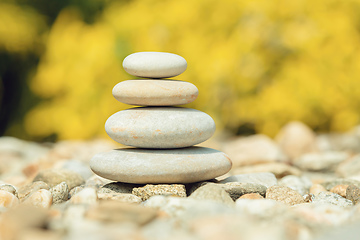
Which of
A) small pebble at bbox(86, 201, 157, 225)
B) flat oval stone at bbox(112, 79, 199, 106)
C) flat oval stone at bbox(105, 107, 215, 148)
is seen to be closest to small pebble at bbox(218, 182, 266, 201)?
flat oval stone at bbox(105, 107, 215, 148)

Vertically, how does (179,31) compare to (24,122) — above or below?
above

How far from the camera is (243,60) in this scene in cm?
805

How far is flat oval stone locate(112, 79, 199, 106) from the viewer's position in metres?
3.34

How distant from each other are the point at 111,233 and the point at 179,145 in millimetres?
1685

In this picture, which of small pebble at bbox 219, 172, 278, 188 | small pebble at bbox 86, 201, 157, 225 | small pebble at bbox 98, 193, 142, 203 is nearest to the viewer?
small pebble at bbox 86, 201, 157, 225

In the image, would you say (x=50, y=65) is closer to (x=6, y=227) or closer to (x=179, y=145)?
(x=179, y=145)

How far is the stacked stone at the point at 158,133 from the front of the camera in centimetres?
321

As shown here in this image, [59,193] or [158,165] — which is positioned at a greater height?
[158,165]

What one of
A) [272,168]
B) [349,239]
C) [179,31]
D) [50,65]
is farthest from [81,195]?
[50,65]

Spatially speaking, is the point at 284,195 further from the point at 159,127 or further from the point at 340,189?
the point at 159,127

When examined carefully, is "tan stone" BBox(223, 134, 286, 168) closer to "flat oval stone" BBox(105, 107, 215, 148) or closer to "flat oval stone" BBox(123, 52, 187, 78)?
"flat oval stone" BBox(105, 107, 215, 148)

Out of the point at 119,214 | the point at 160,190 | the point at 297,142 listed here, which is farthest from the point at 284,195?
the point at 297,142

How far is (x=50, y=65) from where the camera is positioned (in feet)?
30.6

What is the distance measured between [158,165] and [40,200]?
3.30ft
